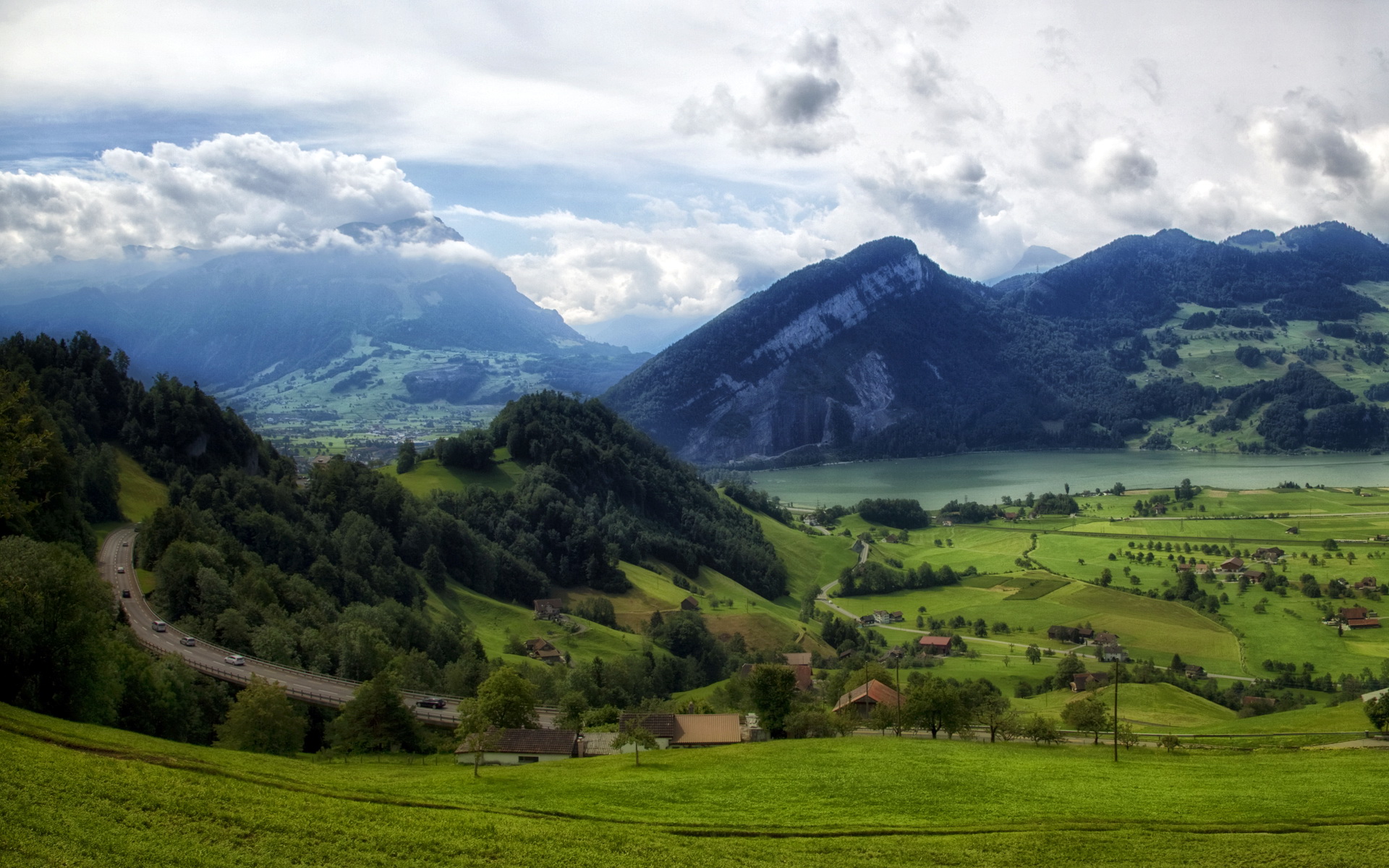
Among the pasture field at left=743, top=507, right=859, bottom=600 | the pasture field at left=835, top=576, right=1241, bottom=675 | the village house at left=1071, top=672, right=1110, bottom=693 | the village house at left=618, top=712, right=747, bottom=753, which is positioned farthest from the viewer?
the pasture field at left=743, top=507, right=859, bottom=600

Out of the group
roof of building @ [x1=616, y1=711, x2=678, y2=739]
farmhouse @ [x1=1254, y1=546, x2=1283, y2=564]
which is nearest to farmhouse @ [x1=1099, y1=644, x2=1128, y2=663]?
farmhouse @ [x1=1254, y1=546, x2=1283, y2=564]

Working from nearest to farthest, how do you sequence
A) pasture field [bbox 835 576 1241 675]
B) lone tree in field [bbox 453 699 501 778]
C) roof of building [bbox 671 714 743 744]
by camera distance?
lone tree in field [bbox 453 699 501 778] → roof of building [bbox 671 714 743 744] → pasture field [bbox 835 576 1241 675]

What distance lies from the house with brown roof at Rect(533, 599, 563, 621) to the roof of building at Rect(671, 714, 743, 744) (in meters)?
35.6

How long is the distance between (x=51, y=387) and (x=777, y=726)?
204 ft

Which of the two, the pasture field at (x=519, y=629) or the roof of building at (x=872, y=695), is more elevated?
the roof of building at (x=872, y=695)

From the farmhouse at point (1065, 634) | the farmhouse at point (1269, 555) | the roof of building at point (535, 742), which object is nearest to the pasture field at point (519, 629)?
the roof of building at point (535, 742)

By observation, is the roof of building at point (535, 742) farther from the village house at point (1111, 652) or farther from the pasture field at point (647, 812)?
the village house at point (1111, 652)

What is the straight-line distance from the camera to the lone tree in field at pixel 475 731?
32281 mm

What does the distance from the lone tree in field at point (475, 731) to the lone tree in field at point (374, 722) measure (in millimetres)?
3311

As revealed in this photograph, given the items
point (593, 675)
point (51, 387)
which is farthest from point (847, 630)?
point (51, 387)

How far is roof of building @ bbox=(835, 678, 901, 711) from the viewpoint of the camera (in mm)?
47156

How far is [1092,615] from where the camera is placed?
92312 mm

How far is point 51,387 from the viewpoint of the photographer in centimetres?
6938

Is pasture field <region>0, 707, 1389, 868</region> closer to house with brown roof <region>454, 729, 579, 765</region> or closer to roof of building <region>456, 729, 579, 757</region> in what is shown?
house with brown roof <region>454, 729, 579, 765</region>
